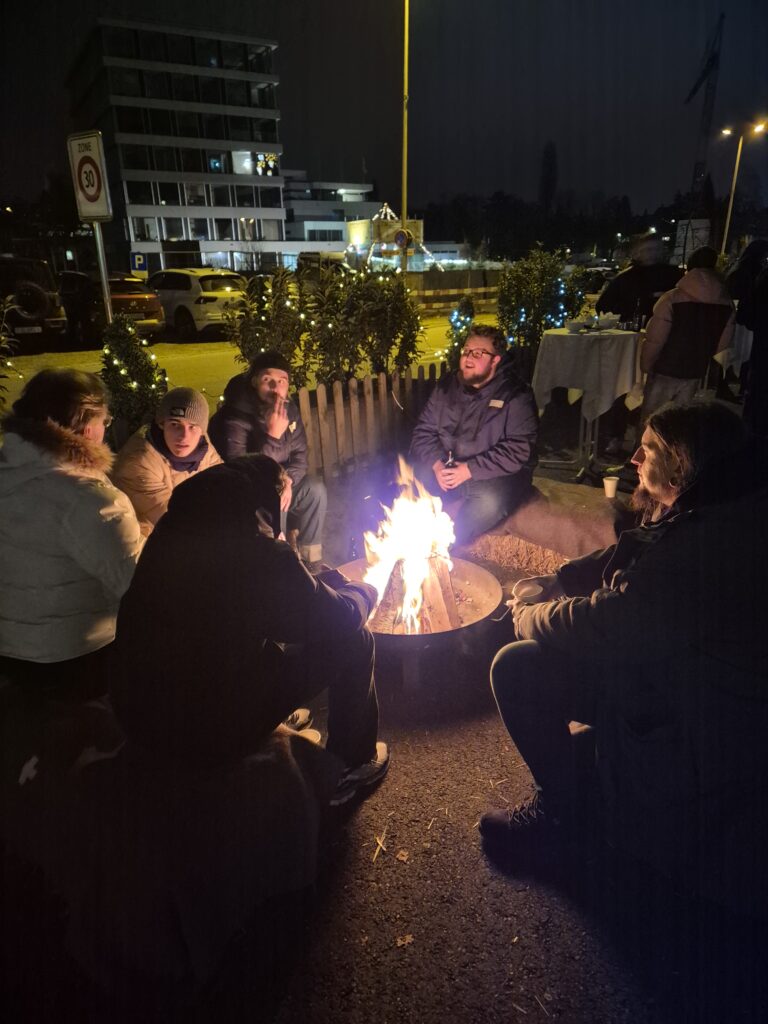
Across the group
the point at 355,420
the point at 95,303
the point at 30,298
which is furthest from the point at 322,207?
the point at 355,420

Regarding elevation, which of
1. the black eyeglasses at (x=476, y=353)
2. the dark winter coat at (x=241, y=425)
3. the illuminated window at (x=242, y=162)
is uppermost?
the illuminated window at (x=242, y=162)

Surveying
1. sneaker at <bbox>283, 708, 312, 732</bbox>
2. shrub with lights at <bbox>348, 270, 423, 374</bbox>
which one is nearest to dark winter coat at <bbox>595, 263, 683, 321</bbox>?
shrub with lights at <bbox>348, 270, 423, 374</bbox>

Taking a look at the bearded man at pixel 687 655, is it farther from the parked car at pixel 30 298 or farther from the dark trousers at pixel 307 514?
the parked car at pixel 30 298

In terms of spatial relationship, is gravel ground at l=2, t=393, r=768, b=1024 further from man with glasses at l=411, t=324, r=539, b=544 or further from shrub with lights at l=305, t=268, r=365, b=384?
shrub with lights at l=305, t=268, r=365, b=384

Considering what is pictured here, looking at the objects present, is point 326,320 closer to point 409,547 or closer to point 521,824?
point 409,547

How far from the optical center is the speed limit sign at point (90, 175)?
514 cm

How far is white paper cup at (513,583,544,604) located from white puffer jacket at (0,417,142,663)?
5.73 feet

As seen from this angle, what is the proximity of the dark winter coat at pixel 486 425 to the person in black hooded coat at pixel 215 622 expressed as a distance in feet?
10.4

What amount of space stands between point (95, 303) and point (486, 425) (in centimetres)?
1445

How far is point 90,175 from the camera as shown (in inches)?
205

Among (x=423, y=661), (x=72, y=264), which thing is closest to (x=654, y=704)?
(x=423, y=661)

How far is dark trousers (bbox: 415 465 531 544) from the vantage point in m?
5.38

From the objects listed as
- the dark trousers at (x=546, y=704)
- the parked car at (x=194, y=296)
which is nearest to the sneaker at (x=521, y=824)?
the dark trousers at (x=546, y=704)

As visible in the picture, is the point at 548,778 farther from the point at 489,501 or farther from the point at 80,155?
the point at 80,155
